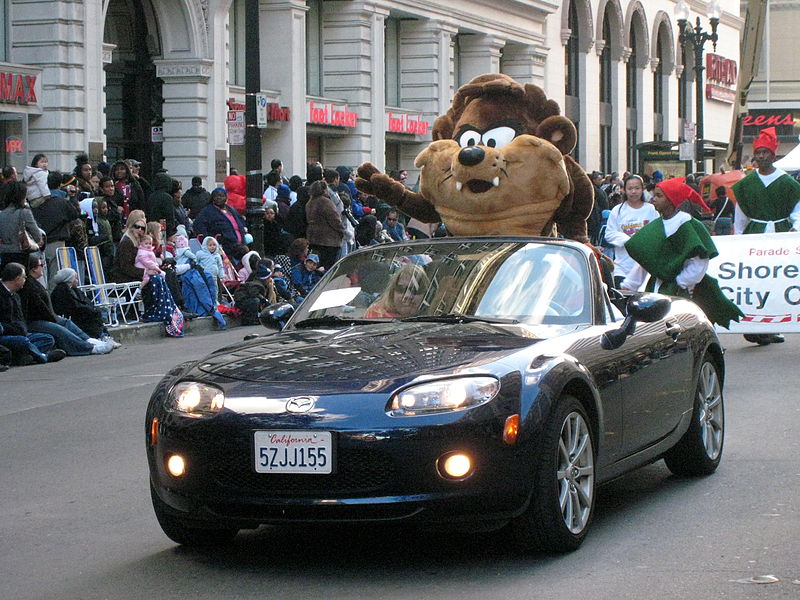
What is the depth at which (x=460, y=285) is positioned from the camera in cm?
739

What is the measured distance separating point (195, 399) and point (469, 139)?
656 cm

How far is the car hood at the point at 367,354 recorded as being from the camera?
6.13 m

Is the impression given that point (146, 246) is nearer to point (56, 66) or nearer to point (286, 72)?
point (56, 66)

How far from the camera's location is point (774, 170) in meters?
15.5

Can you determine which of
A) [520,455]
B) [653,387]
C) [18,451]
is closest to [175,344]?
[18,451]

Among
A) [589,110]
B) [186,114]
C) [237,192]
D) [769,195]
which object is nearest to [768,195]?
[769,195]

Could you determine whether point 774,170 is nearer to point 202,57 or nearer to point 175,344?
point 175,344

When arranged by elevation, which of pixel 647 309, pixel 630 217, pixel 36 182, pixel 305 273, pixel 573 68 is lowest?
pixel 305 273

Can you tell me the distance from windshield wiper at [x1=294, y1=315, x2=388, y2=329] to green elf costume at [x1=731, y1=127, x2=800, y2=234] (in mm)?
8871

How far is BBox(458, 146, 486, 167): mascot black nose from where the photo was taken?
11.8 metres

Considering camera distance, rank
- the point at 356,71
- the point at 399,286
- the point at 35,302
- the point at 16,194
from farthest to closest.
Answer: the point at 356,71, the point at 16,194, the point at 35,302, the point at 399,286

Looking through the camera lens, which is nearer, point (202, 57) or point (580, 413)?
point (580, 413)

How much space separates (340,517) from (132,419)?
558cm

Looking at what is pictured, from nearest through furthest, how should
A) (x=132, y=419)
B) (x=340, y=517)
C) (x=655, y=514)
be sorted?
(x=340, y=517) → (x=655, y=514) → (x=132, y=419)
